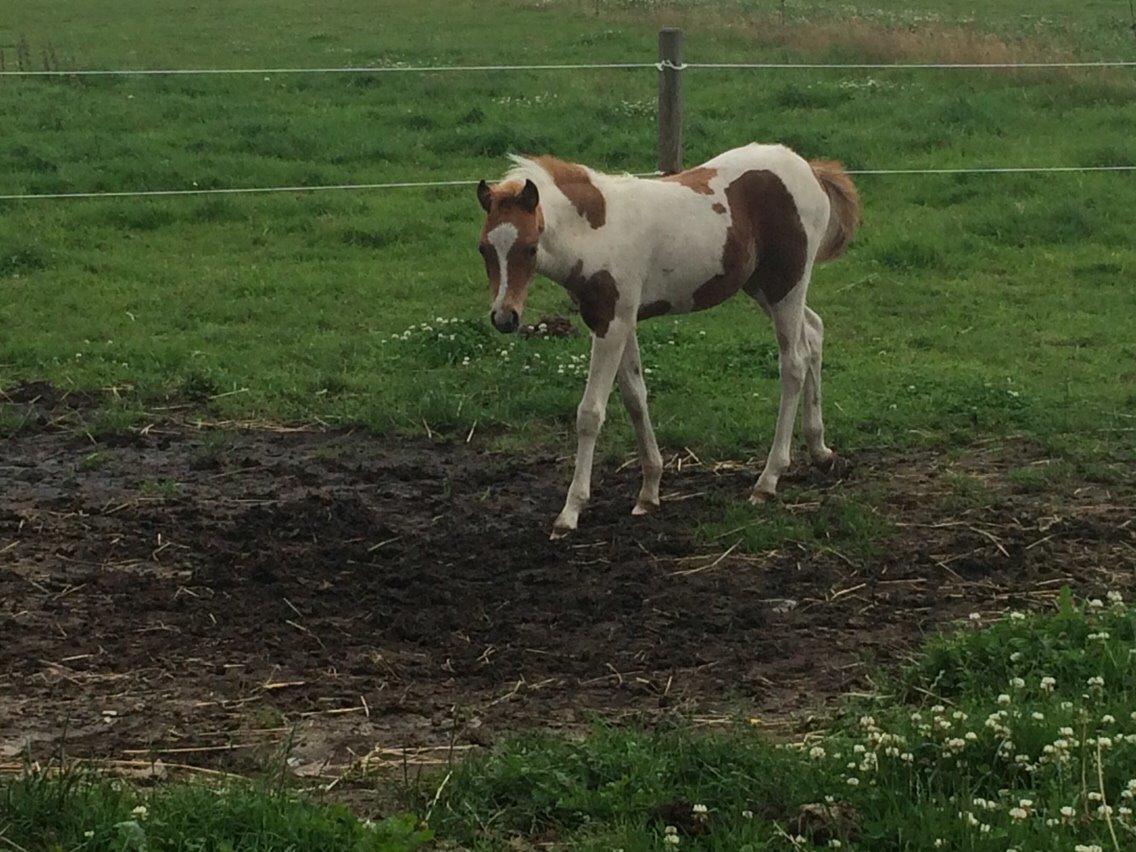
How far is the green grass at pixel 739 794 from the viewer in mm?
3793

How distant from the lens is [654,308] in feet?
23.2

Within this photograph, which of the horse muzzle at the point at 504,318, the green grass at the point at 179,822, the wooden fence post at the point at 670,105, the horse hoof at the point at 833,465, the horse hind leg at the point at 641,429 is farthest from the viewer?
the wooden fence post at the point at 670,105

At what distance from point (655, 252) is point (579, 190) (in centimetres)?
44

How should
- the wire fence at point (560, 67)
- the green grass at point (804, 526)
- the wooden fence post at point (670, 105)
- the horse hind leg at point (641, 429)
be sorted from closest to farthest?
the green grass at point (804, 526)
the horse hind leg at point (641, 429)
the wooden fence post at point (670, 105)
the wire fence at point (560, 67)

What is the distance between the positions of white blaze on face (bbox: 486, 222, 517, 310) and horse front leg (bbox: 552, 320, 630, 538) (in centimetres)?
67

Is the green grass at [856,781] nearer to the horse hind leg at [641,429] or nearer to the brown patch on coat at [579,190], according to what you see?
the horse hind leg at [641,429]

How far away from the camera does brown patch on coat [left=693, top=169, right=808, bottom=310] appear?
708 centimetres

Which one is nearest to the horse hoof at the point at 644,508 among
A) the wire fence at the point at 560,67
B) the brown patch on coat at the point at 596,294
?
the brown patch on coat at the point at 596,294

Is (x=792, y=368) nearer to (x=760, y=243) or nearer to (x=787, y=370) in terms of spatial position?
(x=787, y=370)

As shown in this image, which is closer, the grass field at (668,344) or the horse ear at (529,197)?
the grass field at (668,344)

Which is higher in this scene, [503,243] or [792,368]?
[503,243]

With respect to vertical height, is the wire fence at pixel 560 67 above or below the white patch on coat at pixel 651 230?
above

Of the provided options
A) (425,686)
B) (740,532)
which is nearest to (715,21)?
(740,532)

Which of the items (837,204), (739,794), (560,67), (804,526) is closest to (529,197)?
(804,526)
